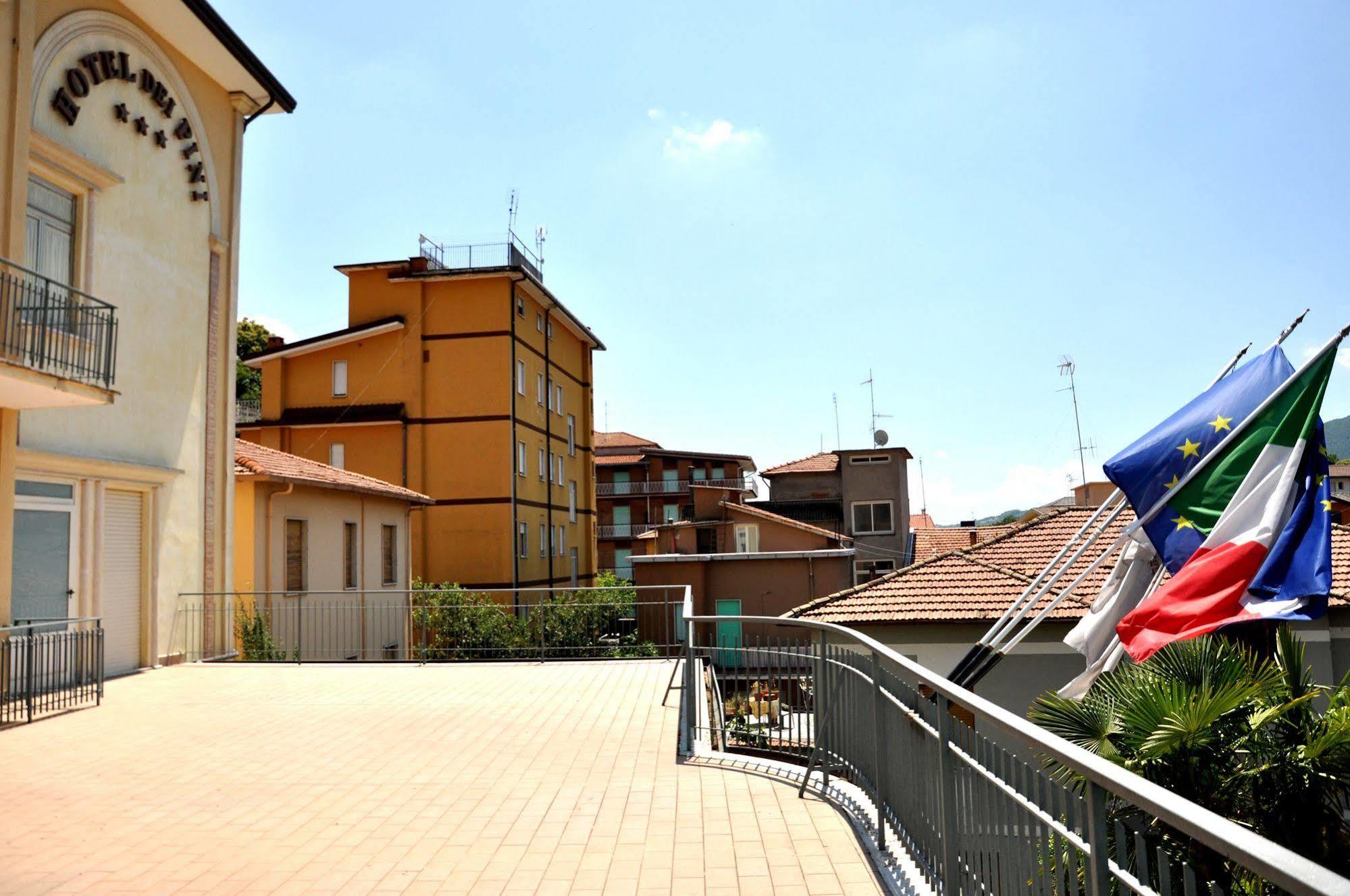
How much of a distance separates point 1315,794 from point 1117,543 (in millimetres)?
5852

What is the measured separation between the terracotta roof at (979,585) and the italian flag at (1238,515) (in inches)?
264

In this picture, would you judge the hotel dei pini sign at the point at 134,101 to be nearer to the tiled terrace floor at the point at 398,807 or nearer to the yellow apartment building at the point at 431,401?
the tiled terrace floor at the point at 398,807

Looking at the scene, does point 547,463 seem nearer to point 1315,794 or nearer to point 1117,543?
point 1117,543

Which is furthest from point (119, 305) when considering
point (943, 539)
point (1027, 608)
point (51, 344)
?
point (943, 539)

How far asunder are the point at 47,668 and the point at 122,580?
2.39m

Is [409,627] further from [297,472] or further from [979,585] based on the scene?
[979,585]

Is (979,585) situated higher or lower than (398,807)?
higher

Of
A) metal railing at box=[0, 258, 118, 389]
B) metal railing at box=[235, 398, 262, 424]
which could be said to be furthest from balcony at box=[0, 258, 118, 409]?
metal railing at box=[235, 398, 262, 424]

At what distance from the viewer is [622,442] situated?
79.0 meters

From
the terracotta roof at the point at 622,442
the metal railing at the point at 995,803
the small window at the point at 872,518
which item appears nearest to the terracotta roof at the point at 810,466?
the small window at the point at 872,518

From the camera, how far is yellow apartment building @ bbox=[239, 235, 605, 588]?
112 ft

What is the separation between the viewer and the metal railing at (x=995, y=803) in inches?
80.7

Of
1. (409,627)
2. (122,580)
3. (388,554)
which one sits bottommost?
(409,627)

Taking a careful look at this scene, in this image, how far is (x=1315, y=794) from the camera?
5465 millimetres
